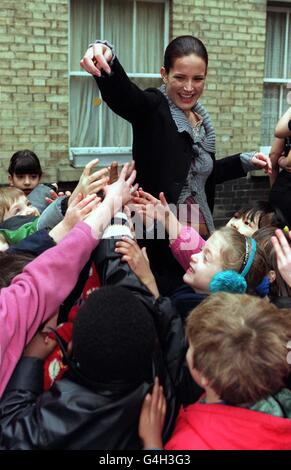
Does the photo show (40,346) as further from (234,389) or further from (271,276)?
(271,276)

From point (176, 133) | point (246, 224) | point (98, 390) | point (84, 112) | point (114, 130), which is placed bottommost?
point (98, 390)

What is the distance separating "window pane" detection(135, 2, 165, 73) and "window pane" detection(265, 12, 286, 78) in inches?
60.9

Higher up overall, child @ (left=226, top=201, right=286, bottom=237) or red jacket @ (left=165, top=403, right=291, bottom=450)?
child @ (left=226, top=201, right=286, bottom=237)

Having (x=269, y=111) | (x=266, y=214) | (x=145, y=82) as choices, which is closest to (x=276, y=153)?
(x=266, y=214)

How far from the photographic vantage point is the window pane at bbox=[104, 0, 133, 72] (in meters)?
→ 6.18

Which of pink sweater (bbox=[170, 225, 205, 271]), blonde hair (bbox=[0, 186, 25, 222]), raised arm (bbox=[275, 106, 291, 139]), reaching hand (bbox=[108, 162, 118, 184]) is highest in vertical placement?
raised arm (bbox=[275, 106, 291, 139])

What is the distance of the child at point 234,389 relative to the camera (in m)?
1.42

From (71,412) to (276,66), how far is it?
22.0ft

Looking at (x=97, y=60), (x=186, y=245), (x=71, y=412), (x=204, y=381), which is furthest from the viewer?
(x=186, y=245)

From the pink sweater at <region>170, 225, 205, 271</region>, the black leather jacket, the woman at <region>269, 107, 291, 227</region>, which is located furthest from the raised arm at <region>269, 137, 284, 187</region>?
the black leather jacket

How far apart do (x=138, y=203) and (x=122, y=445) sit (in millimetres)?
1118

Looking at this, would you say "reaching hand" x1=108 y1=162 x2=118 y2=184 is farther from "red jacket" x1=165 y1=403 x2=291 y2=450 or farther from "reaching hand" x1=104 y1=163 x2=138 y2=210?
"red jacket" x1=165 y1=403 x2=291 y2=450

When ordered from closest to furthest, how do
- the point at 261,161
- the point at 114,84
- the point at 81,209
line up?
1. the point at 81,209
2. the point at 114,84
3. the point at 261,161

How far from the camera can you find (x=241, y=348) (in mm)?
1489
